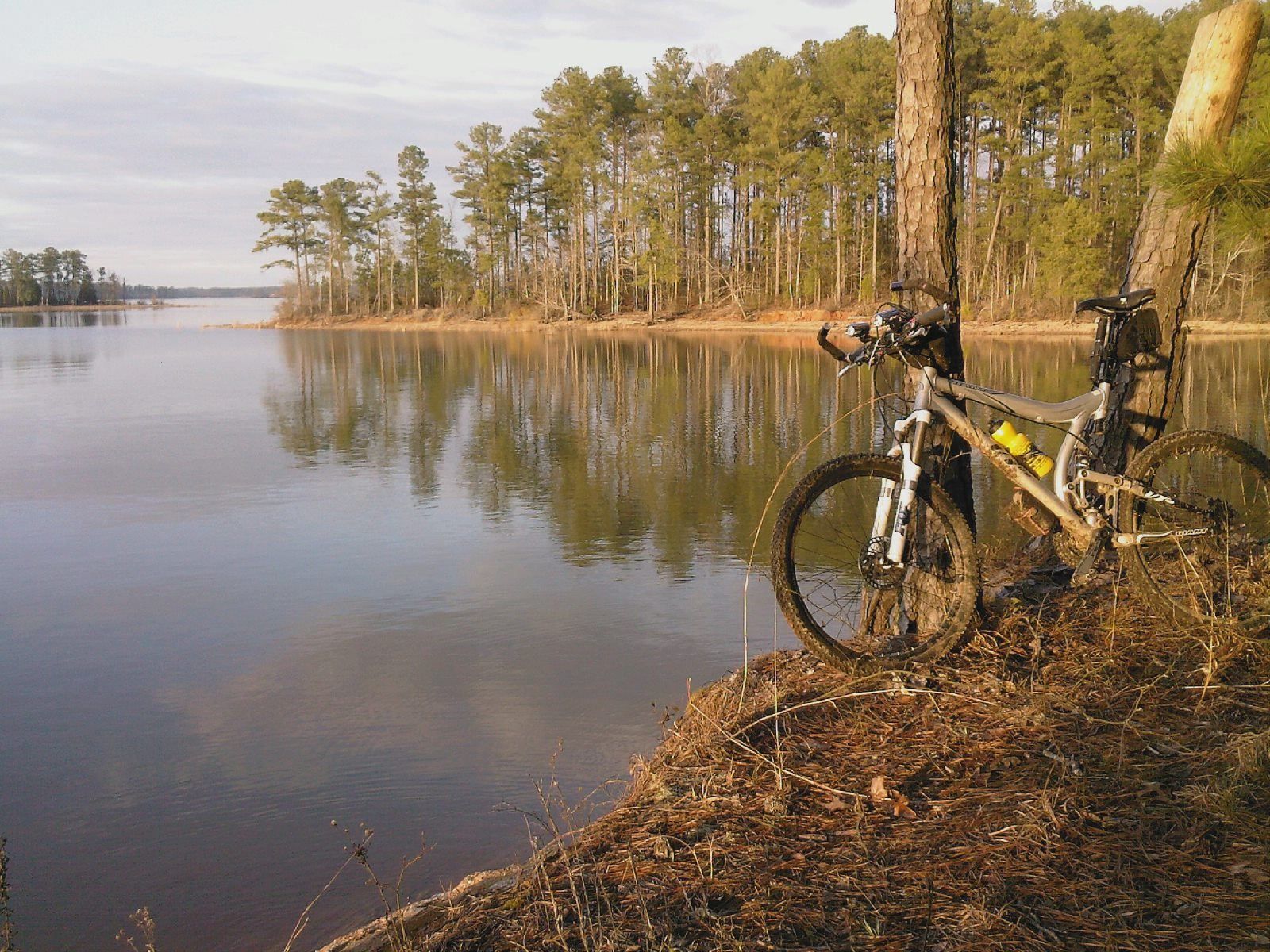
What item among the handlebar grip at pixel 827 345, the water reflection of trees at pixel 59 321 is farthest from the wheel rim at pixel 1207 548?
the water reflection of trees at pixel 59 321

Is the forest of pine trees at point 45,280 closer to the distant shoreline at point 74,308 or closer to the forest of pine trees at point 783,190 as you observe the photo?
the distant shoreline at point 74,308

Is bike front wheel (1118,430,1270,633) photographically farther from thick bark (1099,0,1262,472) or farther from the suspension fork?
the suspension fork

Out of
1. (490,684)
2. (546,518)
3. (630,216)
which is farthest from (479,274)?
(490,684)

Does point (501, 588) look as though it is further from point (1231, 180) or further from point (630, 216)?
point (630, 216)

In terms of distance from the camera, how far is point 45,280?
148m

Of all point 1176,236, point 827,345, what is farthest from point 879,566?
point 1176,236

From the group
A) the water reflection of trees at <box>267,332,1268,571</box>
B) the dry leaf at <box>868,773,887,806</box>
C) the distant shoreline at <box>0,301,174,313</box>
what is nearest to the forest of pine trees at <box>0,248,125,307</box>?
the distant shoreline at <box>0,301,174,313</box>

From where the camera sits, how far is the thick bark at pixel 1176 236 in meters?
5.49

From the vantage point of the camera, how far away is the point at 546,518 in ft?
33.9

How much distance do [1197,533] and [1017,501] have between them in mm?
707

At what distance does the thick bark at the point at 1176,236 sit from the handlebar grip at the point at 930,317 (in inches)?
72.3

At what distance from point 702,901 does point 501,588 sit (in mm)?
5462

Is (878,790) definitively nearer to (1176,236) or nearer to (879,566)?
(879,566)

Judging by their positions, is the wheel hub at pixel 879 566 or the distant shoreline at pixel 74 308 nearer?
the wheel hub at pixel 879 566
